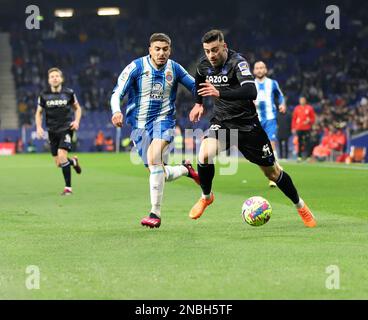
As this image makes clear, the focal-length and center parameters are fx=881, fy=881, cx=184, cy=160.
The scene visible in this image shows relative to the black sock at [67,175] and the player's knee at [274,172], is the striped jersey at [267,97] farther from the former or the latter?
the player's knee at [274,172]

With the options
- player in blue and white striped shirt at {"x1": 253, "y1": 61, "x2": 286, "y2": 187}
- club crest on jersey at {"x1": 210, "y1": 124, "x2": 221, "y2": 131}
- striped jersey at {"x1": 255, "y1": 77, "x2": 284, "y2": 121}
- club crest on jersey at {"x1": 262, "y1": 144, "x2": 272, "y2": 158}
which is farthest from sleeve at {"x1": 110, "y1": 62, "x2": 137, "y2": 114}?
striped jersey at {"x1": 255, "y1": 77, "x2": 284, "y2": 121}

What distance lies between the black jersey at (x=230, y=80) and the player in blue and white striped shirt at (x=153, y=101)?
0.46 metres

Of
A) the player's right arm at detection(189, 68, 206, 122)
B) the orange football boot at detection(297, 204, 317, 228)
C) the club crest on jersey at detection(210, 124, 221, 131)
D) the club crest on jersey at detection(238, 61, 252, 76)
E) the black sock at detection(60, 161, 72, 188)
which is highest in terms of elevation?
the club crest on jersey at detection(238, 61, 252, 76)

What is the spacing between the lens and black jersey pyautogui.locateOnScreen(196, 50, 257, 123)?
30.8 feet

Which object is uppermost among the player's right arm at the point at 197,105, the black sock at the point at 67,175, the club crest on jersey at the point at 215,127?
the player's right arm at the point at 197,105

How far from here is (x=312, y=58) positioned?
4816cm

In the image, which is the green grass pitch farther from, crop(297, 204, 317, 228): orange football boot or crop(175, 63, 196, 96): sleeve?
crop(175, 63, 196, 96): sleeve

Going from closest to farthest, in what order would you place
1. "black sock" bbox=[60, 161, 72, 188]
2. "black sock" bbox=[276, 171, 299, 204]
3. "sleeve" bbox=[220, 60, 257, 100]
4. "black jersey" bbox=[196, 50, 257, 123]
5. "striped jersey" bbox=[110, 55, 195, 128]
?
1. "sleeve" bbox=[220, 60, 257, 100]
2. "black jersey" bbox=[196, 50, 257, 123]
3. "black sock" bbox=[276, 171, 299, 204]
4. "striped jersey" bbox=[110, 55, 195, 128]
5. "black sock" bbox=[60, 161, 72, 188]

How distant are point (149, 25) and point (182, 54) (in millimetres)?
3910

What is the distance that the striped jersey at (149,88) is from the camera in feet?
33.0

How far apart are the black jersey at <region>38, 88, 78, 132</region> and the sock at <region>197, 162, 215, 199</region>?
595 cm

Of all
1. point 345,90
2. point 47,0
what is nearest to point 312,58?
point 345,90

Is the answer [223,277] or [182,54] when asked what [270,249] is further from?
[182,54]

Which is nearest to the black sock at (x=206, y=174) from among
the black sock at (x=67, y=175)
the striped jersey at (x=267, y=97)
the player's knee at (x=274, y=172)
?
the player's knee at (x=274, y=172)
